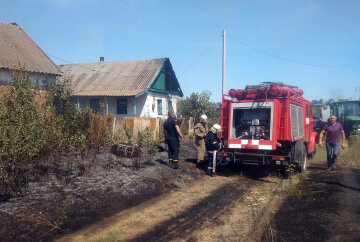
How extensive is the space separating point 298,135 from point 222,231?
552 centimetres

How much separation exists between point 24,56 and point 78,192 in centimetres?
1798

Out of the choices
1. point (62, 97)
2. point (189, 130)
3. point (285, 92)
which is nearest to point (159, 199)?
point (285, 92)

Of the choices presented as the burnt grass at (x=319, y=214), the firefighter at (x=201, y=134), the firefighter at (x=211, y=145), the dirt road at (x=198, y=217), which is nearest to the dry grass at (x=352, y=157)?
the burnt grass at (x=319, y=214)

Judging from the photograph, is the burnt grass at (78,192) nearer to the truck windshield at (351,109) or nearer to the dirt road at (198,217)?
the dirt road at (198,217)

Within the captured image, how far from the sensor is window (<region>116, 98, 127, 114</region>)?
2412 cm

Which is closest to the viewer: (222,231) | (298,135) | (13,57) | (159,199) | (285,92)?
(222,231)

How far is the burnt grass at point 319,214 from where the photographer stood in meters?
4.43

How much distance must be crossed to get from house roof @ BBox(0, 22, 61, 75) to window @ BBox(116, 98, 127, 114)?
499cm

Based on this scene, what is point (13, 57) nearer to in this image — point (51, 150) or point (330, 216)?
point (51, 150)

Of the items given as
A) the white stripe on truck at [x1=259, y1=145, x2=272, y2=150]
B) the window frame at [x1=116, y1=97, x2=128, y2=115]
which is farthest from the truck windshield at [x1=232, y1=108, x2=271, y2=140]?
the window frame at [x1=116, y1=97, x2=128, y2=115]

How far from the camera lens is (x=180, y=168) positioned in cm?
945

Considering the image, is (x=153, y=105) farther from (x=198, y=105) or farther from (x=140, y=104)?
(x=198, y=105)

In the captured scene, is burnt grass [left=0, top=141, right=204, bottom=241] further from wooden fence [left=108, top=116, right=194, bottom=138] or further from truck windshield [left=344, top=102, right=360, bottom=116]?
truck windshield [left=344, top=102, right=360, bottom=116]

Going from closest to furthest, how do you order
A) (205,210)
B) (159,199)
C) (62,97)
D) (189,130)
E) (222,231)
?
1. (222,231)
2. (205,210)
3. (159,199)
4. (62,97)
5. (189,130)
